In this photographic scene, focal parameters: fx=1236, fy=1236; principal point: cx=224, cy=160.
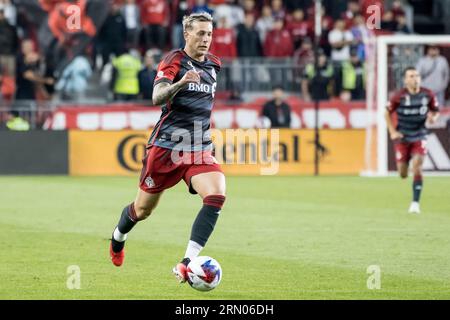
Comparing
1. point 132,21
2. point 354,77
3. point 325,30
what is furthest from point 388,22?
point 132,21

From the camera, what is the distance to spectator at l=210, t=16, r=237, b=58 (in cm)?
2714

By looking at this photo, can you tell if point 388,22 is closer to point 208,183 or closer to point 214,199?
point 208,183

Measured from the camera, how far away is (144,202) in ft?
35.0

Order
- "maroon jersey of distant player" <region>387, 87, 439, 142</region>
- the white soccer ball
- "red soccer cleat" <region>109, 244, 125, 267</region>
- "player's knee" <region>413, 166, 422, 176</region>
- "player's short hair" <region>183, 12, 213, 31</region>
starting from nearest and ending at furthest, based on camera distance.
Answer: the white soccer ball → "player's short hair" <region>183, 12, 213, 31</region> → "red soccer cleat" <region>109, 244, 125, 267</region> → "player's knee" <region>413, 166, 422, 176</region> → "maroon jersey of distant player" <region>387, 87, 439, 142</region>

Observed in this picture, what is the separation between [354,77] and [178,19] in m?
4.16

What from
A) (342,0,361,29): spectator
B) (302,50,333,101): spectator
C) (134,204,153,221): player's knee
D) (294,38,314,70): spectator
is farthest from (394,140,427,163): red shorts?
(342,0,361,29): spectator

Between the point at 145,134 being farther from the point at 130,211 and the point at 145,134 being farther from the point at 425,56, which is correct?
the point at 130,211

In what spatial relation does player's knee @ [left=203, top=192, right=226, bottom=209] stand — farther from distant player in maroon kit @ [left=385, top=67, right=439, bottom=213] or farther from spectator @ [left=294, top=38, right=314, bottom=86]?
spectator @ [left=294, top=38, right=314, bottom=86]

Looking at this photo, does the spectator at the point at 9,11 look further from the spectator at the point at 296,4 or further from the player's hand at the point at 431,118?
the player's hand at the point at 431,118

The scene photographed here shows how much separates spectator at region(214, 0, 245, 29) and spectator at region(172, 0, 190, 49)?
28.1 inches

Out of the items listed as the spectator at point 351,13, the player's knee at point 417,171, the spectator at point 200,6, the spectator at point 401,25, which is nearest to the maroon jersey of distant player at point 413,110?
the player's knee at point 417,171

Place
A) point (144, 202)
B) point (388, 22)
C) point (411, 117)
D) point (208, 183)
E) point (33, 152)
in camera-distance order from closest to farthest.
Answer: point (208, 183), point (144, 202), point (411, 117), point (33, 152), point (388, 22)

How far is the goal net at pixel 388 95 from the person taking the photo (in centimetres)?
2519

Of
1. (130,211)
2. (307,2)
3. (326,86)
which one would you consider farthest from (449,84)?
(130,211)
